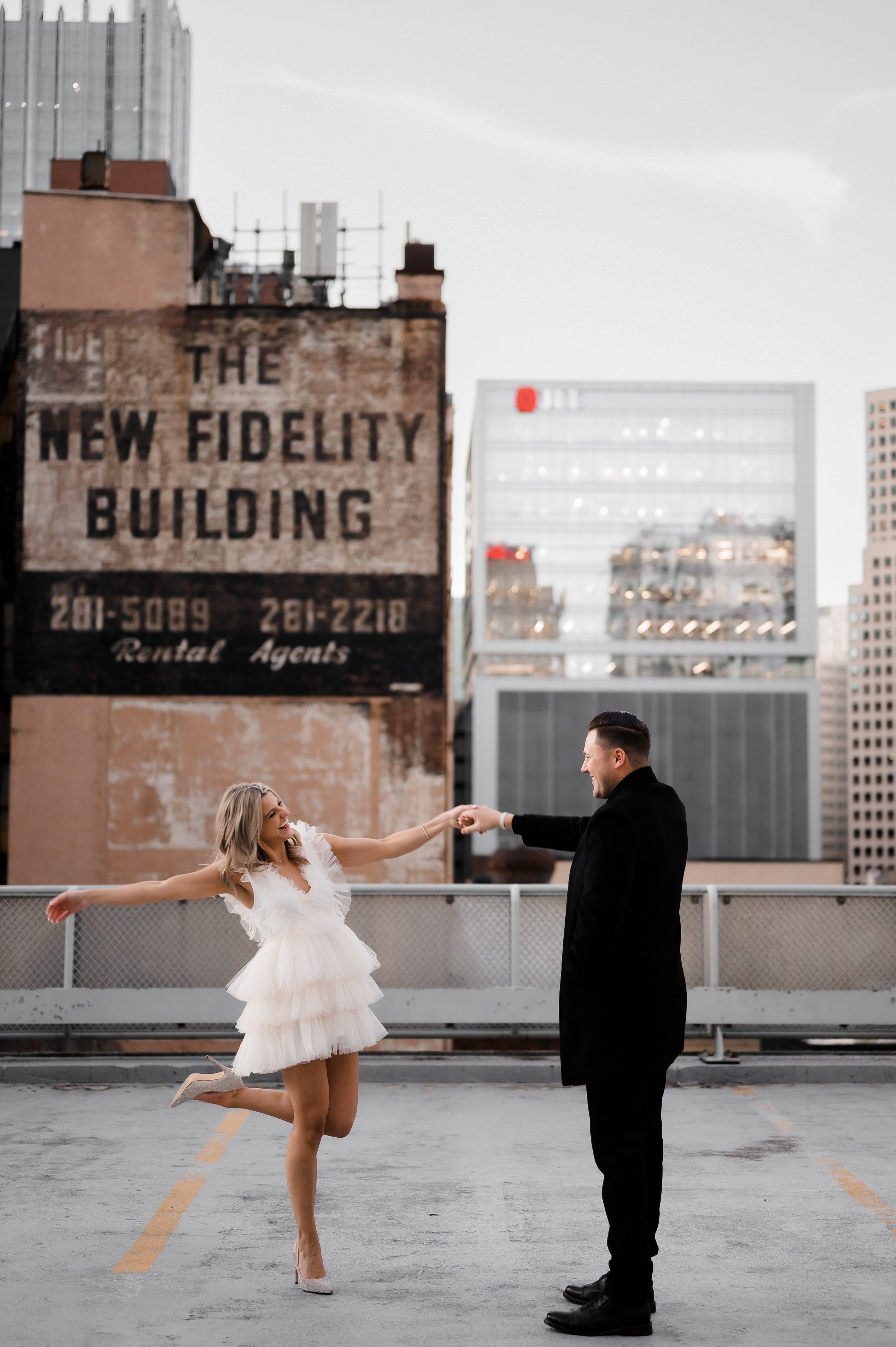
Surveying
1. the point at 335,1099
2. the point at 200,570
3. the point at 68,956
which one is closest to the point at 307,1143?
the point at 335,1099

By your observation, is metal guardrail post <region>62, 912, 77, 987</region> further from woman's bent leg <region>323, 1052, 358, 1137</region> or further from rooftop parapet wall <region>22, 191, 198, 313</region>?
rooftop parapet wall <region>22, 191, 198, 313</region>

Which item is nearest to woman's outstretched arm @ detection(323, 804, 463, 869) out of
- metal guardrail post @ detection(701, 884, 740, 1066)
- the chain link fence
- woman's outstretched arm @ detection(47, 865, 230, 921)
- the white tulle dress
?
the white tulle dress

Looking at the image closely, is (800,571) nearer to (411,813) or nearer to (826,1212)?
(411,813)

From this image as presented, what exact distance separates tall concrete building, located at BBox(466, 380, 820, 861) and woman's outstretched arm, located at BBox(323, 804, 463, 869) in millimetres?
77768

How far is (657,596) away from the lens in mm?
92375

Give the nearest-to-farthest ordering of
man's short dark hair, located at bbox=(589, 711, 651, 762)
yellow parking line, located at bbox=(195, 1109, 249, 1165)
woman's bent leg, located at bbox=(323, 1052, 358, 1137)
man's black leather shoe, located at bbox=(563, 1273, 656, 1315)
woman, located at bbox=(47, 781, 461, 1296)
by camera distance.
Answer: man's black leather shoe, located at bbox=(563, 1273, 656, 1315) < man's short dark hair, located at bbox=(589, 711, 651, 762) < woman, located at bbox=(47, 781, 461, 1296) < woman's bent leg, located at bbox=(323, 1052, 358, 1137) < yellow parking line, located at bbox=(195, 1109, 249, 1165)

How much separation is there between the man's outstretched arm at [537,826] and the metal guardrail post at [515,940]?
5.97 m

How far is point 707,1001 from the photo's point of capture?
1145 cm

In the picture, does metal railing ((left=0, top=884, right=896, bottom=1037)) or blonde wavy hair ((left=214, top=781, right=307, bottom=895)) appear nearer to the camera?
blonde wavy hair ((left=214, top=781, right=307, bottom=895))

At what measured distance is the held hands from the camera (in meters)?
5.59

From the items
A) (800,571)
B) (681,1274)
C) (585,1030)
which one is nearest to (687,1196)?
(681,1274)

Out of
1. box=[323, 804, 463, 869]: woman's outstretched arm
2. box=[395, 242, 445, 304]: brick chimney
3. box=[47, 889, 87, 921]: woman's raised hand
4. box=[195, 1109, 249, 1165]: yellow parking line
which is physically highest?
box=[395, 242, 445, 304]: brick chimney

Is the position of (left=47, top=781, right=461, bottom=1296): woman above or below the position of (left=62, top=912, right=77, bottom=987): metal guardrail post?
above

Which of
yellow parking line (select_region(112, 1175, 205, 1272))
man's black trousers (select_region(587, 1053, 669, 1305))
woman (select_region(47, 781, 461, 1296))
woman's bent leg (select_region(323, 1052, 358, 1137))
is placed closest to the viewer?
man's black trousers (select_region(587, 1053, 669, 1305))
